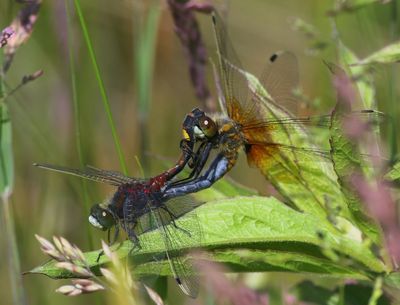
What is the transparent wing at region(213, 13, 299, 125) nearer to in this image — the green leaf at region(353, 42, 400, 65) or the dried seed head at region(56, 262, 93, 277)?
the green leaf at region(353, 42, 400, 65)

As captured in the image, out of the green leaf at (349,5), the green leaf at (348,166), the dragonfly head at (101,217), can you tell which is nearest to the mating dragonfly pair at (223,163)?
the dragonfly head at (101,217)

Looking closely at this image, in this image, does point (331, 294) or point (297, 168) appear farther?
point (331, 294)

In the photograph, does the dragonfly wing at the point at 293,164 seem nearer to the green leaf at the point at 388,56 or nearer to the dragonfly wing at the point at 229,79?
the dragonfly wing at the point at 229,79

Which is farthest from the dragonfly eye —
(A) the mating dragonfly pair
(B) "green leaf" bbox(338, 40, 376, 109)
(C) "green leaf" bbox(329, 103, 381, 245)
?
(C) "green leaf" bbox(329, 103, 381, 245)

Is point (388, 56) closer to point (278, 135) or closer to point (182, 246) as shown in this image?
point (278, 135)

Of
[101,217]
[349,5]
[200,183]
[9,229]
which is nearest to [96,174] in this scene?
[101,217]
